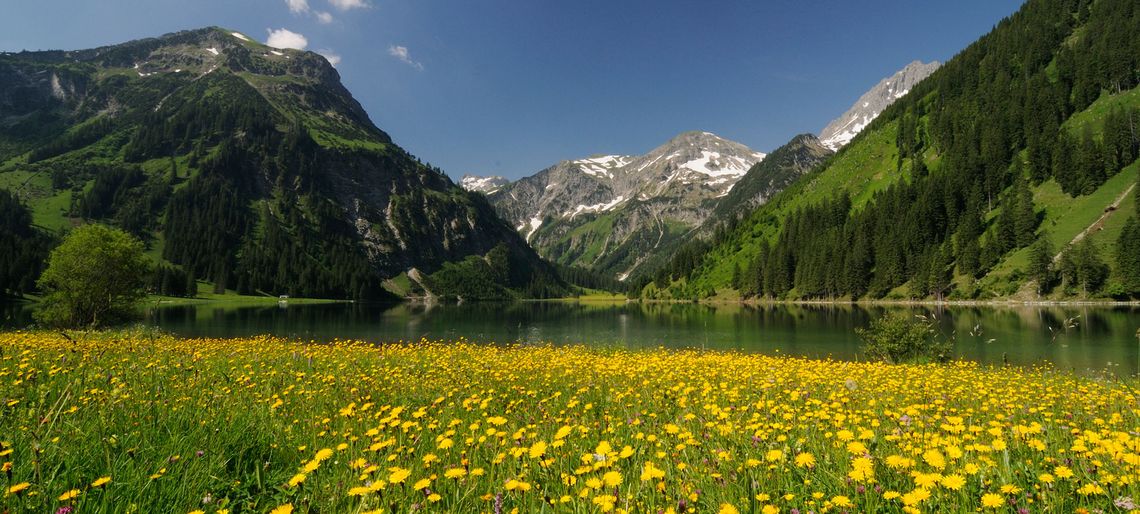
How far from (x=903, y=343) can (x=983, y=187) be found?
13823 centimetres

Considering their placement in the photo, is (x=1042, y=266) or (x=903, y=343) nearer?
(x=903, y=343)

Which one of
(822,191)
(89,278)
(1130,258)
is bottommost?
(89,278)

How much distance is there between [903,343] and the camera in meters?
22.3

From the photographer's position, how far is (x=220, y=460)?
4266mm

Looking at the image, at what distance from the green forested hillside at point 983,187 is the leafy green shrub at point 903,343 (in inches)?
3469

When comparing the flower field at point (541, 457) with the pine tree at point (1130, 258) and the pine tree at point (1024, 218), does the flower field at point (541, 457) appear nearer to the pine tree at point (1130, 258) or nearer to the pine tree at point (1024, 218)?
the pine tree at point (1130, 258)

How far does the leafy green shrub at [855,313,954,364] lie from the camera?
21.3 m

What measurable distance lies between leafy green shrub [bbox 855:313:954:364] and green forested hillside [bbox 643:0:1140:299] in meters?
88.1

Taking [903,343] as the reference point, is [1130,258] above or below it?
above

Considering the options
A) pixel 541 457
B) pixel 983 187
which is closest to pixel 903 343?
pixel 541 457

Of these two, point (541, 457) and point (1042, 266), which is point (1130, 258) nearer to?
point (1042, 266)

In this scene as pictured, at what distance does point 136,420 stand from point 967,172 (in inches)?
6560

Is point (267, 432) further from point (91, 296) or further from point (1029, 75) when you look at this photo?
point (1029, 75)

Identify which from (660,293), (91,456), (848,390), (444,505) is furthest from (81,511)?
(660,293)
